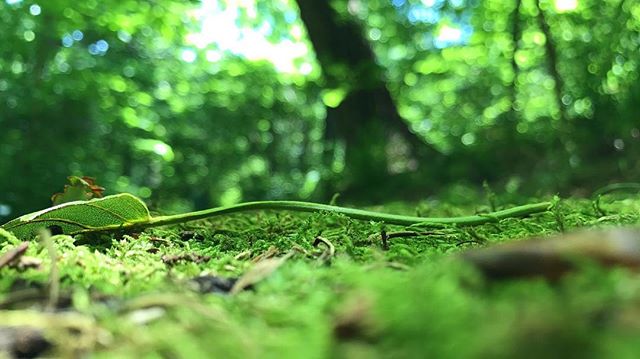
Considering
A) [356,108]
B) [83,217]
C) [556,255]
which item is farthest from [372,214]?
[356,108]

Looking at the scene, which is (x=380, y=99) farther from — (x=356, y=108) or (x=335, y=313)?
(x=335, y=313)

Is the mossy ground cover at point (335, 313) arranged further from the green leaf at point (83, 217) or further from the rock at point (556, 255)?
the green leaf at point (83, 217)

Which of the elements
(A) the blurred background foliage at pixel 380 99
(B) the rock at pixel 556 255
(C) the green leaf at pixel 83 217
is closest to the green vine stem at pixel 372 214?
(C) the green leaf at pixel 83 217

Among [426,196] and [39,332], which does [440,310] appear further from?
[426,196]

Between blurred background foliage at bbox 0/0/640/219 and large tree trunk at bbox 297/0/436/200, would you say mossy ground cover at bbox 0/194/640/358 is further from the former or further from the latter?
large tree trunk at bbox 297/0/436/200

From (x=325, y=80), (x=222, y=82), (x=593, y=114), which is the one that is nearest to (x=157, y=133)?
(x=325, y=80)

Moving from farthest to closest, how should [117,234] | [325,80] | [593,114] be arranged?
[325,80], [593,114], [117,234]

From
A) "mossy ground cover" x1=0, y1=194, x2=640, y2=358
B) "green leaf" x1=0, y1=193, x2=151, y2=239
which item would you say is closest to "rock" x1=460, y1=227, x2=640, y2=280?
"mossy ground cover" x1=0, y1=194, x2=640, y2=358
